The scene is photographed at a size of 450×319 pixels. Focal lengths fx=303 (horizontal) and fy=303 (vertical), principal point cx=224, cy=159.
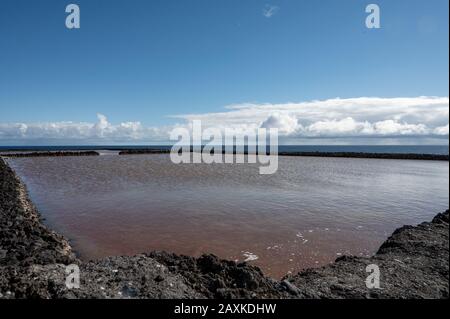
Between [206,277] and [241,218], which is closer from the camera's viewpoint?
[206,277]

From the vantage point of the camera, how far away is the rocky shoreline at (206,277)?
13.9 ft

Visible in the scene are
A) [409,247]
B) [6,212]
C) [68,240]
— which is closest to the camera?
[409,247]

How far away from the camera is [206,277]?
482 centimetres

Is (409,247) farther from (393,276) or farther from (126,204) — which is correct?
(126,204)

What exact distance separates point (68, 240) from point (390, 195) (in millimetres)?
12645

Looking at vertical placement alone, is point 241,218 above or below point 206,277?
below

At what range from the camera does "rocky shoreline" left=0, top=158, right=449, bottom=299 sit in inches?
167

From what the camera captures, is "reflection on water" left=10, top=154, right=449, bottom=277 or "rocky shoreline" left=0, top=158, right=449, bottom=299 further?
"reflection on water" left=10, top=154, right=449, bottom=277

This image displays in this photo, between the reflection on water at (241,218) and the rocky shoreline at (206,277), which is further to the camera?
the reflection on water at (241,218)
